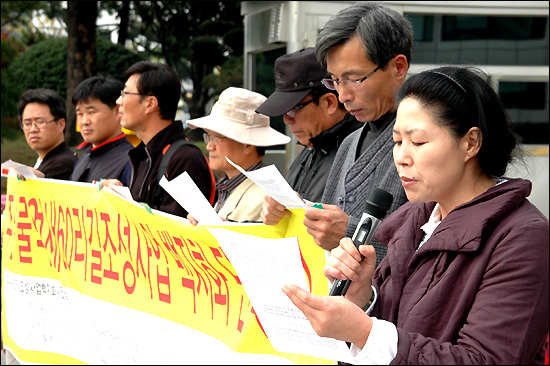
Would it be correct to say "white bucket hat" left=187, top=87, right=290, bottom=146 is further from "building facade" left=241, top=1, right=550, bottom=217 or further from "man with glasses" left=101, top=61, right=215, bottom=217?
"building facade" left=241, top=1, right=550, bottom=217

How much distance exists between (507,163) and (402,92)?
1.23 feet

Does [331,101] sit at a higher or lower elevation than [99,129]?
higher

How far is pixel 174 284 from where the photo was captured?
3508 millimetres

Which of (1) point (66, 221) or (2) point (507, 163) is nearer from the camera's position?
(2) point (507, 163)

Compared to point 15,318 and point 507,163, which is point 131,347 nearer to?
point 15,318

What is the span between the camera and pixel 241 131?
3975 mm

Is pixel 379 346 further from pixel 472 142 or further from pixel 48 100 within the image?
pixel 48 100

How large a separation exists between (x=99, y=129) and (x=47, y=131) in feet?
3.23

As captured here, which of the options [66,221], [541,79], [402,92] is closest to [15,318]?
[66,221]

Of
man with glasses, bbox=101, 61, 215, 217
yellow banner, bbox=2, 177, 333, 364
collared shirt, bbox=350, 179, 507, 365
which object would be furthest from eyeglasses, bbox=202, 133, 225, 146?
collared shirt, bbox=350, 179, 507, 365

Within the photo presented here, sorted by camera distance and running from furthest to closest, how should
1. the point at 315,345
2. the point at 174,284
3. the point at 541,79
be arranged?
the point at 541,79
the point at 174,284
the point at 315,345

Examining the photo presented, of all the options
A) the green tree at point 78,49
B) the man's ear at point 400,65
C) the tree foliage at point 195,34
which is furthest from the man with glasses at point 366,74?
the tree foliage at point 195,34

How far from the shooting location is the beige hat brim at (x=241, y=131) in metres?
3.91

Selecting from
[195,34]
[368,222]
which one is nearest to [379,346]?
[368,222]
